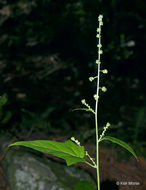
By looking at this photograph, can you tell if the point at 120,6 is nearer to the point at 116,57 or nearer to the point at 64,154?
the point at 116,57

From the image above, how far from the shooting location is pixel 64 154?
1.47 m

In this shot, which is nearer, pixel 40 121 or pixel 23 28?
pixel 40 121

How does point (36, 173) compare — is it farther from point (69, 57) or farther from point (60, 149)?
point (69, 57)

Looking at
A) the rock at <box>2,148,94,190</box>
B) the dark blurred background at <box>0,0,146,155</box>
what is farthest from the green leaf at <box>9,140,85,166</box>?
the dark blurred background at <box>0,0,146,155</box>

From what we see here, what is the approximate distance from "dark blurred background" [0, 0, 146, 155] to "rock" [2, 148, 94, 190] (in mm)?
2634

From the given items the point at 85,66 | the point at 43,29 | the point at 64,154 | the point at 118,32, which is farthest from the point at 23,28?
the point at 64,154

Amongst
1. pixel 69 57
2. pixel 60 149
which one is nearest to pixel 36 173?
pixel 60 149

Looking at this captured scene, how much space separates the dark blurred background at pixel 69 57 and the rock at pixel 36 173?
8.64 feet

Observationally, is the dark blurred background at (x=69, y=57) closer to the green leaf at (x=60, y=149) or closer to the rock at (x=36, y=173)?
the rock at (x=36, y=173)

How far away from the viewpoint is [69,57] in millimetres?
8656

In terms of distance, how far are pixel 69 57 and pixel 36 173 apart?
237 inches

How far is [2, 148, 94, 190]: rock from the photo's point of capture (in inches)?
116

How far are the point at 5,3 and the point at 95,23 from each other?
3.00 meters

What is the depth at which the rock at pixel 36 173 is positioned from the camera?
2938mm
